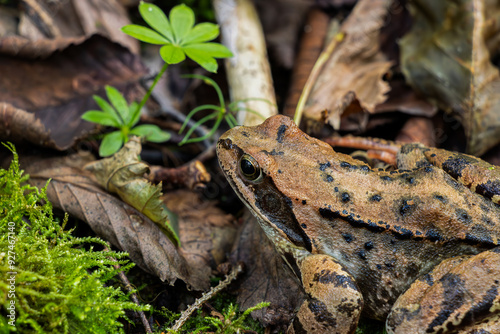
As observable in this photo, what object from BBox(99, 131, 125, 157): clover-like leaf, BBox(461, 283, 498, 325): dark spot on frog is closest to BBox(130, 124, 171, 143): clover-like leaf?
BBox(99, 131, 125, 157): clover-like leaf

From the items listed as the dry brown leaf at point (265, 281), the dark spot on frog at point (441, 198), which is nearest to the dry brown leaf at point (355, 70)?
the dry brown leaf at point (265, 281)

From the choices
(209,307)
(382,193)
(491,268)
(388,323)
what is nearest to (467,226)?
(491,268)

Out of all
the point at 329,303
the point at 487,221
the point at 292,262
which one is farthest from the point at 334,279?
the point at 487,221

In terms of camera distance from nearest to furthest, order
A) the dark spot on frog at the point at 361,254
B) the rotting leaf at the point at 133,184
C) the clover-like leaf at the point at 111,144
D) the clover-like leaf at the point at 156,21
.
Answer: the dark spot on frog at the point at 361,254, the rotting leaf at the point at 133,184, the clover-like leaf at the point at 156,21, the clover-like leaf at the point at 111,144

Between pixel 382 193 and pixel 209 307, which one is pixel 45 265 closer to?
pixel 209 307

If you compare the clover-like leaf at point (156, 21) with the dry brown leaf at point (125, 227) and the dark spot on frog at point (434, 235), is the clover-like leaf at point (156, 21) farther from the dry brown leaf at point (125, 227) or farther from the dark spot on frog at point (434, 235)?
the dark spot on frog at point (434, 235)

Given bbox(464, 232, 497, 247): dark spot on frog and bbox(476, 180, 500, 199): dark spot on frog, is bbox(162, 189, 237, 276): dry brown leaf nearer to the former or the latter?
bbox(464, 232, 497, 247): dark spot on frog
